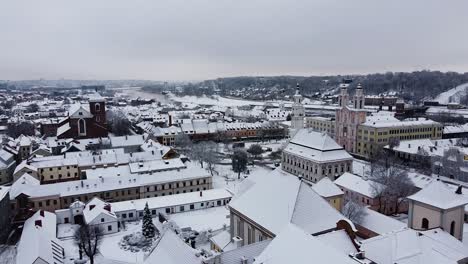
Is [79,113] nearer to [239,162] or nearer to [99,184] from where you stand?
[99,184]

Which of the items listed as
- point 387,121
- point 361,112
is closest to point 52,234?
point 361,112

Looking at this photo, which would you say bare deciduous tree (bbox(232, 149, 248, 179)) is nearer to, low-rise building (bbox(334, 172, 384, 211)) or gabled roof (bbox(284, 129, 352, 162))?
gabled roof (bbox(284, 129, 352, 162))

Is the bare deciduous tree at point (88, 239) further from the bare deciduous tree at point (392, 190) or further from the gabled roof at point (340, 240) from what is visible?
the bare deciduous tree at point (392, 190)

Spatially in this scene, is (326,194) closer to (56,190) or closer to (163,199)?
(163,199)

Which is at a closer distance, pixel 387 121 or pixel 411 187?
pixel 411 187

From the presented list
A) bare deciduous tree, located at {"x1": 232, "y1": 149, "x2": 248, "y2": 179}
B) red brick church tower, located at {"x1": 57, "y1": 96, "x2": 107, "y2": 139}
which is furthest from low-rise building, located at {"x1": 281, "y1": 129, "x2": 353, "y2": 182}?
red brick church tower, located at {"x1": 57, "y1": 96, "x2": 107, "y2": 139}

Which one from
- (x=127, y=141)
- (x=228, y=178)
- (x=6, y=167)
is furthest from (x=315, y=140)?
(x=6, y=167)
